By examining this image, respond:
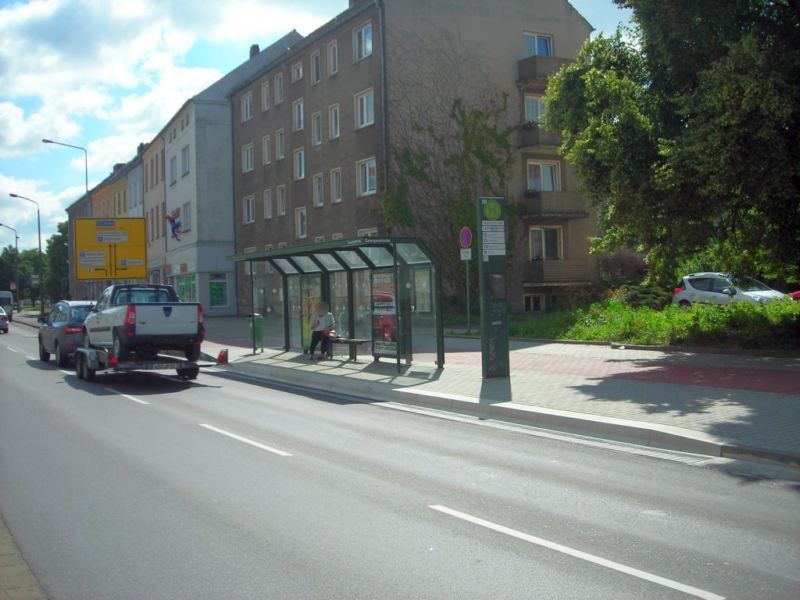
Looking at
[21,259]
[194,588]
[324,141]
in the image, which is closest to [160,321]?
[194,588]

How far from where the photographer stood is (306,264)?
21625mm

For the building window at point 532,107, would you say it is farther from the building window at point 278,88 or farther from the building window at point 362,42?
the building window at point 278,88

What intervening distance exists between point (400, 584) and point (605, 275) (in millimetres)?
32978

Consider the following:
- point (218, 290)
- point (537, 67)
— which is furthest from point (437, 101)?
point (218, 290)

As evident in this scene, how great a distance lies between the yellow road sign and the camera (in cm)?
3259

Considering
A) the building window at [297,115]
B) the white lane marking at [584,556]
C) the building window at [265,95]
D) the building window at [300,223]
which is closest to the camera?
the white lane marking at [584,556]

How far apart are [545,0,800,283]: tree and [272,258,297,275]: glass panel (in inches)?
316

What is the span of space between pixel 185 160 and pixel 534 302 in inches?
1025

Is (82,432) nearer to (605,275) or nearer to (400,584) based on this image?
(400,584)

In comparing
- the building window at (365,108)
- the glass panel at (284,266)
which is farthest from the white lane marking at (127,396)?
the building window at (365,108)

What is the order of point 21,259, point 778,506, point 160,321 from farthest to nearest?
1. point 21,259
2. point 160,321
3. point 778,506

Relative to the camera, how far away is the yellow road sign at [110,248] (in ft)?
107

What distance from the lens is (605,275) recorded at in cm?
3644

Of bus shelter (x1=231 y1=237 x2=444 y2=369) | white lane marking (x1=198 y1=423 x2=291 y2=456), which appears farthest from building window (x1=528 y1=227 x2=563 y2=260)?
white lane marking (x1=198 y1=423 x2=291 y2=456)
